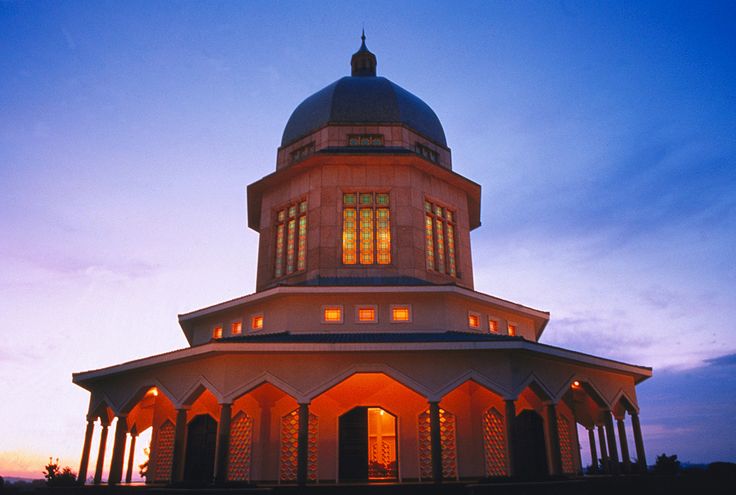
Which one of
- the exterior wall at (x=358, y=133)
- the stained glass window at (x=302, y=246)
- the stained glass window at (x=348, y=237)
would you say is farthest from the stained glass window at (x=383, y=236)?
the exterior wall at (x=358, y=133)

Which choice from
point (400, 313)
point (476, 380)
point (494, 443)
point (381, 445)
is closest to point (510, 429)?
point (476, 380)

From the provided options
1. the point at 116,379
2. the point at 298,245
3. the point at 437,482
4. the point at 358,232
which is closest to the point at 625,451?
the point at 437,482

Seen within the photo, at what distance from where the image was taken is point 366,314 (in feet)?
80.3

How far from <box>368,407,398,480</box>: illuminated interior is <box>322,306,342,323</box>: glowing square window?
387cm

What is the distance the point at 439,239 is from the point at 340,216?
520 centimetres

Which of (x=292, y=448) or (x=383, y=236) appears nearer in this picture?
(x=292, y=448)

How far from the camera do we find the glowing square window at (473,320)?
25328mm

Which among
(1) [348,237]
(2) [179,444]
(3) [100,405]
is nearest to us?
(2) [179,444]

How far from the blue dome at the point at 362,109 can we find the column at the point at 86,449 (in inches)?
672

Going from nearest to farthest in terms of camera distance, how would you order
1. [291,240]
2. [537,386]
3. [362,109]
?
[537,386], [291,240], [362,109]

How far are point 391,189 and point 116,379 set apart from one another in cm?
1521

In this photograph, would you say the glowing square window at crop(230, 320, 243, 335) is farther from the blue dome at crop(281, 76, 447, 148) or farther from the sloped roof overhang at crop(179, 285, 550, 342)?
the blue dome at crop(281, 76, 447, 148)

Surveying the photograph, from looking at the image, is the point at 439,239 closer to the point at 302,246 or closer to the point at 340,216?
the point at 340,216

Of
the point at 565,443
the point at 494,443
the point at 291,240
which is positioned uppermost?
the point at 291,240
